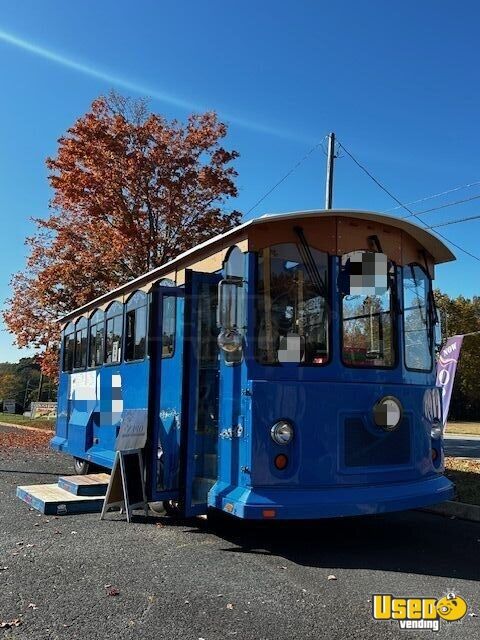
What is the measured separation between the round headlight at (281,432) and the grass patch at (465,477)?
12.2ft

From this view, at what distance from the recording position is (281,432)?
17.4ft

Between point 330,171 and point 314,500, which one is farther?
point 330,171

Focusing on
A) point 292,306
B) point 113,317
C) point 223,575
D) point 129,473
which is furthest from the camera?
point 113,317

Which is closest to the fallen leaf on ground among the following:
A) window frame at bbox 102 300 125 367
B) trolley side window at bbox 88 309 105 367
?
window frame at bbox 102 300 125 367

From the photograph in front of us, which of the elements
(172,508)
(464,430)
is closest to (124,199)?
(172,508)

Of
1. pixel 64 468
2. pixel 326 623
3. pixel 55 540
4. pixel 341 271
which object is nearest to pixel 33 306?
pixel 64 468

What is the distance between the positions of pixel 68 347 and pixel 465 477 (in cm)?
745

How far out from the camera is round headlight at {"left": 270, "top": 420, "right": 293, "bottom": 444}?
5.28m

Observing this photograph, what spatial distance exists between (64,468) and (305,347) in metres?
8.04

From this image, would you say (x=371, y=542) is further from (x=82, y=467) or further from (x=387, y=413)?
(x=82, y=467)

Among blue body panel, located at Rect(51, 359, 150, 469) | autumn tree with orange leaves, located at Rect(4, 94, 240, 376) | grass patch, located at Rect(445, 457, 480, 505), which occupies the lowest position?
grass patch, located at Rect(445, 457, 480, 505)

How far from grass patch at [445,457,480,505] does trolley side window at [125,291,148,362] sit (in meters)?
4.53

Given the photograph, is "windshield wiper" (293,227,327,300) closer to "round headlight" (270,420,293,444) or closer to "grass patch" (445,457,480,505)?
"round headlight" (270,420,293,444)
